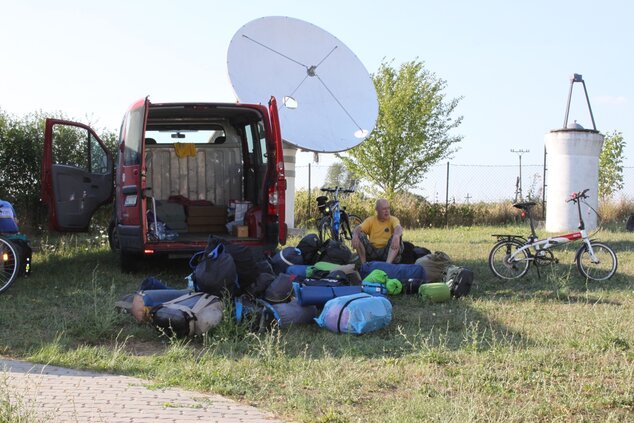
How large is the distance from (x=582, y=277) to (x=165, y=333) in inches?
227

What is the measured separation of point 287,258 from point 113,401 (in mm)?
5360

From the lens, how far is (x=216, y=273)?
6.86 meters

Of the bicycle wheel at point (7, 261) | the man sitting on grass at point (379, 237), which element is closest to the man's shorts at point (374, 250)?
the man sitting on grass at point (379, 237)

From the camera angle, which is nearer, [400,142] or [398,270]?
[398,270]

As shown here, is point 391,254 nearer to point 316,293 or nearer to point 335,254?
point 335,254

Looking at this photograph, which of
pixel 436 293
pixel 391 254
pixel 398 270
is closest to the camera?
pixel 436 293

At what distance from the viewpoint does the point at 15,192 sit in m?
14.9

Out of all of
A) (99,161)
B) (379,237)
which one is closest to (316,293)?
(379,237)

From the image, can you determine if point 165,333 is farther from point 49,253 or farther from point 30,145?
point 30,145

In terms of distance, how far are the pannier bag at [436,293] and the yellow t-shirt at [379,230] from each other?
189 cm

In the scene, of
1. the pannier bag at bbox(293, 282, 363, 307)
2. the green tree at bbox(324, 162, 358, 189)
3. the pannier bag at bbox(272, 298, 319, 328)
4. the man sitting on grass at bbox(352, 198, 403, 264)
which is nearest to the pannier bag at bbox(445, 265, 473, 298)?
the man sitting on grass at bbox(352, 198, 403, 264)

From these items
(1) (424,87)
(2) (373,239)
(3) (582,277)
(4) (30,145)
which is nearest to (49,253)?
(4) (30,145)

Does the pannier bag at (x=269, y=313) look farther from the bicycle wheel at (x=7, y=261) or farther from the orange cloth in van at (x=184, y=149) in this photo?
the orange cloth in van at (x=184, y=149)

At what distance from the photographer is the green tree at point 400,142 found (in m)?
25.5
